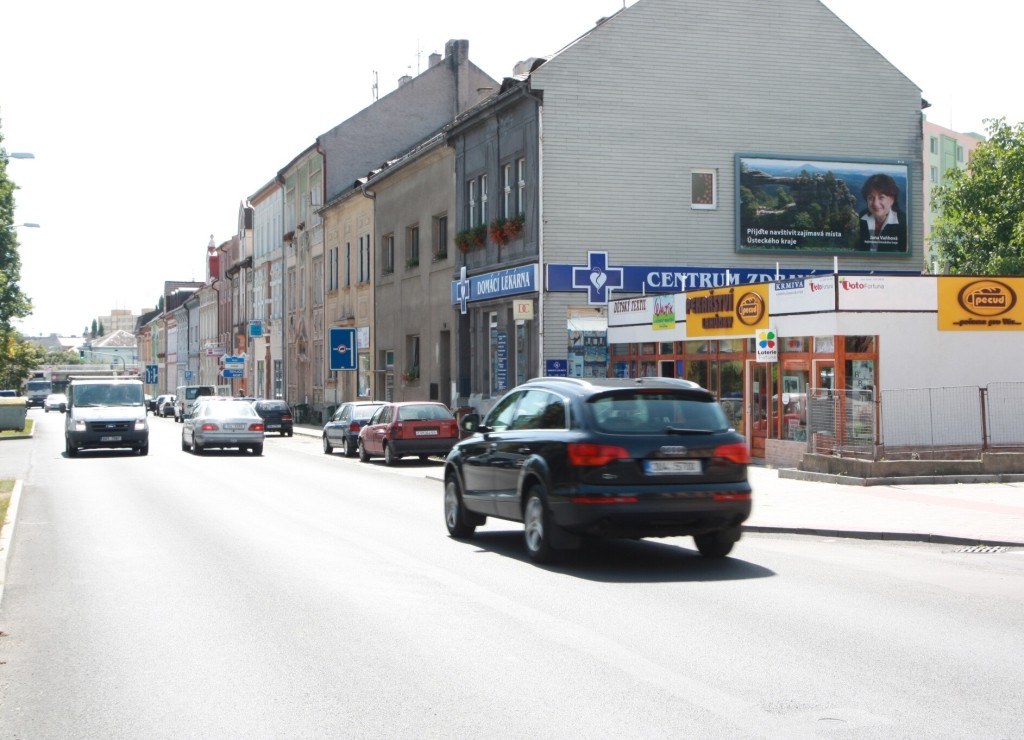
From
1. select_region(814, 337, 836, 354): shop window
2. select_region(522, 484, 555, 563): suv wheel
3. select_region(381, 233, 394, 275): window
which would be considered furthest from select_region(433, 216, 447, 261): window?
select_region(522, 484, 555, 563): suv wheel

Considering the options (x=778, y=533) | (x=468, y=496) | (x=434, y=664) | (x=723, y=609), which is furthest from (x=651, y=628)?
(x=778, y=533)

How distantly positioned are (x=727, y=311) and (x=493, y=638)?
18.7 m

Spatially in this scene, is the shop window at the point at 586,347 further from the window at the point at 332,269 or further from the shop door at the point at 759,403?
the window at the point at 332,269

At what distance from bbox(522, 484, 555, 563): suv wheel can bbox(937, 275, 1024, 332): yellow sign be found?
1397 cm

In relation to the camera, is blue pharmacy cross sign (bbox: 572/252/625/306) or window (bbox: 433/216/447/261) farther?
window (bbox: 433/216/447/261)

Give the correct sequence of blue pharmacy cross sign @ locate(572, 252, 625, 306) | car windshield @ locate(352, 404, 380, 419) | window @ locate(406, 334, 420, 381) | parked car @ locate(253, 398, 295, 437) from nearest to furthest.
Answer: blue pharmacy cross sign @ locate(572, 252, 625, 306), car windshield @ locate(352, 404, 380, 419), window @ locate(406, 334, 420, 381), parked car @ locate(253, 398, 295, 437)

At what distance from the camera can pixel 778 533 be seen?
14.2 metres

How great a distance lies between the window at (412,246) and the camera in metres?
42.3

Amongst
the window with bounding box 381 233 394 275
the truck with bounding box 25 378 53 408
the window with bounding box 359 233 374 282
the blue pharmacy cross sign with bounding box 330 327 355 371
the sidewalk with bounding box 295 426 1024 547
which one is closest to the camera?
the sidewalk with bounding box 295 426 1024 547

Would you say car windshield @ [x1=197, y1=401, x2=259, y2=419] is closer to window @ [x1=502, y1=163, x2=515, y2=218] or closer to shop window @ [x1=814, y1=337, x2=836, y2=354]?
window @ [x1=502, y1=163, x2=515, y2=218]

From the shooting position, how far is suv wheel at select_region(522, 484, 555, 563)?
36.9 feet

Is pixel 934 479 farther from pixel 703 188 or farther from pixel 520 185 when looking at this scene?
pixel 520 185

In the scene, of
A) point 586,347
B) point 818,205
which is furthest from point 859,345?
point 818,205

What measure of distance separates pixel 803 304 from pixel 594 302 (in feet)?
28.3
